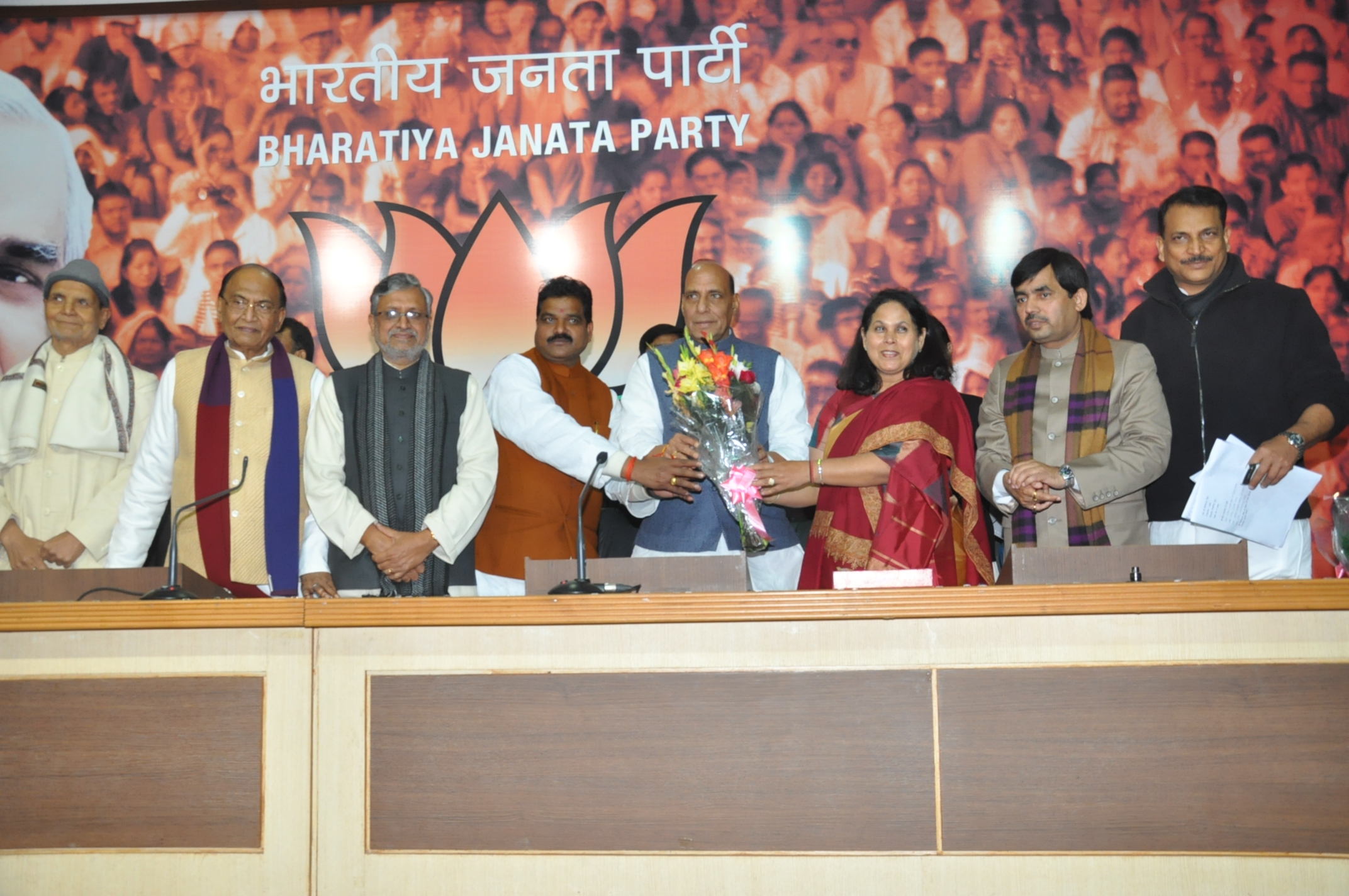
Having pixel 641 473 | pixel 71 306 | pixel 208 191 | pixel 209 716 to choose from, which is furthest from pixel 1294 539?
pixel 208 191

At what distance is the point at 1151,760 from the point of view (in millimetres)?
2098

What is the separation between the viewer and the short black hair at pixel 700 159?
185 inches

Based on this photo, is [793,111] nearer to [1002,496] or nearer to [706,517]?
[706,517]

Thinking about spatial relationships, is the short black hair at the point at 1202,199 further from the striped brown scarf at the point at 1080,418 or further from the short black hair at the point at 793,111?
the short black hair at the point at 793,111

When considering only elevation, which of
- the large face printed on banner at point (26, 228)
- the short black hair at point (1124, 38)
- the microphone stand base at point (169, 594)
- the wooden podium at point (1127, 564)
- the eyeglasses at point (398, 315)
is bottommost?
the microphone stand base at point (169, 594)

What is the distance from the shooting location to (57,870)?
227 centimetres

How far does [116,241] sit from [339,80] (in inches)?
45.2

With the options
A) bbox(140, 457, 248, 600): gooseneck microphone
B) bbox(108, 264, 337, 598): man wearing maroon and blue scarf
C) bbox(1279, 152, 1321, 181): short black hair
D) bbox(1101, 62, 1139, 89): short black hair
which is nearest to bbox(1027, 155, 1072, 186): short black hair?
bbox(1101, 62, 1139, 89): short black hair

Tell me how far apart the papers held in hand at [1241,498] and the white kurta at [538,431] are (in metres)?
1.47

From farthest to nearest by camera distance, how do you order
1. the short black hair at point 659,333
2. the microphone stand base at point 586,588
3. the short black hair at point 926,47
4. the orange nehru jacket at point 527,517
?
1. the short black hair at point 926,47
2. the short black hair at point 659,333
3. the orange nehru jacket at point 527,517
4. the microphone stand base at point 586,588

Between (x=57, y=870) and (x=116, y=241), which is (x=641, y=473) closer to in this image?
(x=57, y=870)

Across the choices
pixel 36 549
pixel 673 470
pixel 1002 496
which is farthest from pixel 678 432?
pixel 36 549

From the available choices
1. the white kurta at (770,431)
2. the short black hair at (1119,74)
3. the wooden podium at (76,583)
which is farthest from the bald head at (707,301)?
the short black hair at (1119,74)

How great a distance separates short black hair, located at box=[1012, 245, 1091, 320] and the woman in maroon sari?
29cm
